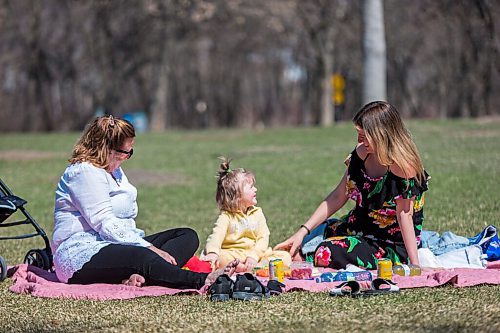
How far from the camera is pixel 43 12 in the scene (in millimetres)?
40938

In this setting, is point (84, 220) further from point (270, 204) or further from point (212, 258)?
point (270, 204)

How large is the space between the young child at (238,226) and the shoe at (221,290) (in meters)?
1.12

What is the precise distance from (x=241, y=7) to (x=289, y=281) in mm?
32931

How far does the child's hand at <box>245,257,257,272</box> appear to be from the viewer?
7113 millimetres

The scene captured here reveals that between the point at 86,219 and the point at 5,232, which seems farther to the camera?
the point at 5,232

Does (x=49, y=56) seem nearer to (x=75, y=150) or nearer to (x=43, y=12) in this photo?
(x=43, y=12)

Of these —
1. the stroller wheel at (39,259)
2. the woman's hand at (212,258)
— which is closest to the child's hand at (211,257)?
the woman's hand at (212,258)

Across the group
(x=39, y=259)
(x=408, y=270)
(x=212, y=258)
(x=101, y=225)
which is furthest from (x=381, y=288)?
(x=39, y=259)

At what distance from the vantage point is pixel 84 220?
6.91 meters

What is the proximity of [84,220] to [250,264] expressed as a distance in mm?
1308

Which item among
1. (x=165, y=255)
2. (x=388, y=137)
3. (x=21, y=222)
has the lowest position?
(x=165, y=255)

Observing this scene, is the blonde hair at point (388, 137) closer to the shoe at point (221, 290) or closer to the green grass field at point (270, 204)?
the green grass field at point (270, 204)

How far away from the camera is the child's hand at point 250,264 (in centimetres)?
711

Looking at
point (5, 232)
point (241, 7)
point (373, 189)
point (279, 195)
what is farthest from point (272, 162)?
point (241, 7)
